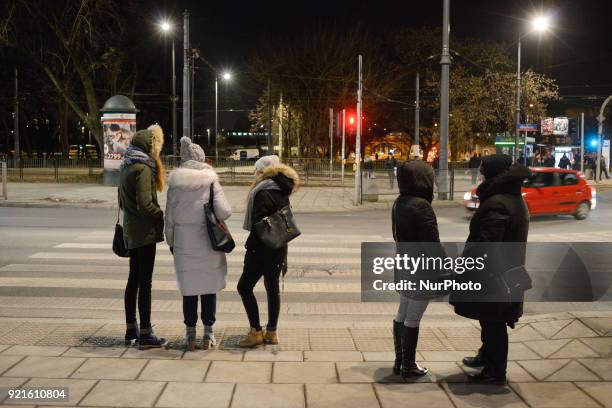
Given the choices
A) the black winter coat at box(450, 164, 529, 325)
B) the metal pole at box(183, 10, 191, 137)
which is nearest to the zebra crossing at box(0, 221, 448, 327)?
the black winter coat at box(450, 164, 529, 325)

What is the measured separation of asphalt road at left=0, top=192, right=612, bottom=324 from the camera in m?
7.20

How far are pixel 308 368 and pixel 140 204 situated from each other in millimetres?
1825

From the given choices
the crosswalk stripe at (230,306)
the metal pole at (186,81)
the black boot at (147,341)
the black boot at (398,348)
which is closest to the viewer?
the black boot at (398,348)

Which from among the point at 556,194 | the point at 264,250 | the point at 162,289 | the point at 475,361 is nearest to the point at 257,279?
the point at 264,250

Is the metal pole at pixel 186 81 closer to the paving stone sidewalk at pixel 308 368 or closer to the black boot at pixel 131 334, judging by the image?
the paving stone sidewalk at pixel 308 368

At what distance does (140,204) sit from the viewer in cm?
535

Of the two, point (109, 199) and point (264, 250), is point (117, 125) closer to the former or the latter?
point (109, 199)

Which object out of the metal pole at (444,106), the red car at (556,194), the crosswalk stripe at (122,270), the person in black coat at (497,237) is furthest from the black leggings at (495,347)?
the metal pole at (444,106)

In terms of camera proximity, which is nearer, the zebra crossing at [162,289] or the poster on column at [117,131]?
the zebra crossing at [162,289]

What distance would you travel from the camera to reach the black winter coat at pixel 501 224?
465 cm

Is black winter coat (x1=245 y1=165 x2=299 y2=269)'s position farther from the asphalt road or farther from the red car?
the red car

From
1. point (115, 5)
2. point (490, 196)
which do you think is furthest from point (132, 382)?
point (115, 5)

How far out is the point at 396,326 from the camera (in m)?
5.05

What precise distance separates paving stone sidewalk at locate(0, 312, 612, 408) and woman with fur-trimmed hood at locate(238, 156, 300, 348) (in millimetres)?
205
